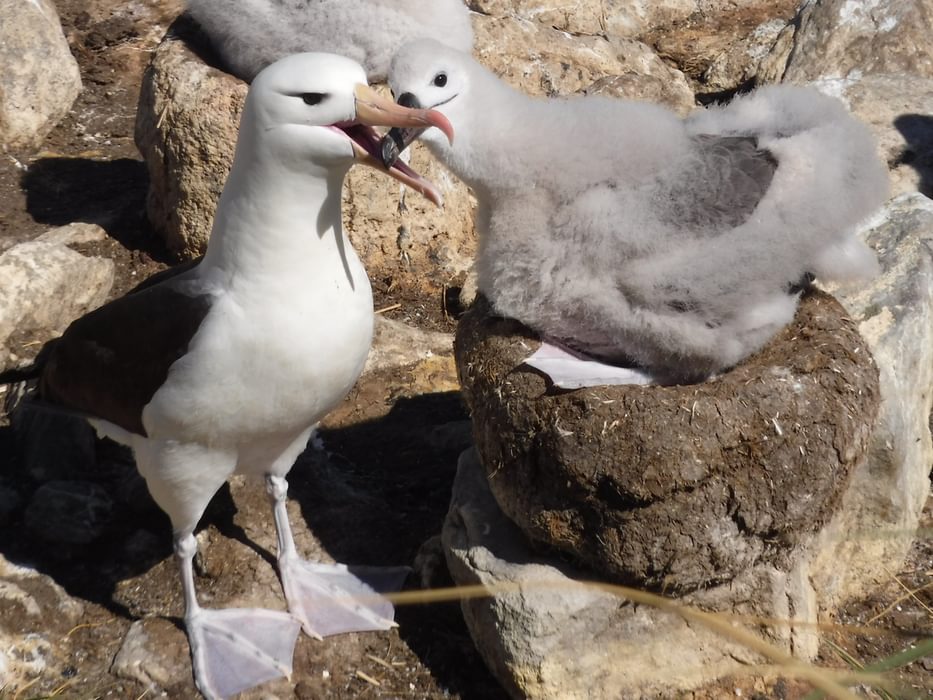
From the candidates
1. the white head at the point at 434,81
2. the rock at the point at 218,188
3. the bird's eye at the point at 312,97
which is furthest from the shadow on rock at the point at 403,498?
the bird's eye at the point at 312,97

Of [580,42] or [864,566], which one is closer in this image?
[864,566]

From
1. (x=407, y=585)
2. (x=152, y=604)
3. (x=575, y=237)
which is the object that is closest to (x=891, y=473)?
(x=575, y=237)

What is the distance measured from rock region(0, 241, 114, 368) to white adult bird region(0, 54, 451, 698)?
62.3 inches

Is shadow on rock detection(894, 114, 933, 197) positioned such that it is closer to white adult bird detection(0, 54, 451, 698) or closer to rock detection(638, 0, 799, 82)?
rock detection(638, 0, 799, 82)

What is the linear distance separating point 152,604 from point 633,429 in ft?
6.51

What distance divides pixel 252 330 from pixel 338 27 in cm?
245

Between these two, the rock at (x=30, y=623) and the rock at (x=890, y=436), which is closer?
the rock at (x=30, y=623)

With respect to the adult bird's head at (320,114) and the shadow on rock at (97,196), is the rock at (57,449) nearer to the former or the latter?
the shadow on rock at (97,196)

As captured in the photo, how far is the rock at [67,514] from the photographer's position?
Result: 4.11 metres

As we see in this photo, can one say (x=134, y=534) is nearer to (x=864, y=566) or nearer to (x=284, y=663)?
(x=284, y=663)

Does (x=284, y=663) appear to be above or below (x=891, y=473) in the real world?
below

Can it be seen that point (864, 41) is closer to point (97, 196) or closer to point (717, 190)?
point (717, 190)

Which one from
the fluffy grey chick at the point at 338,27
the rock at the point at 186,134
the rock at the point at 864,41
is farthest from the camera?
the rock at the point at 864,41

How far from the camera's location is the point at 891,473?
381cm
